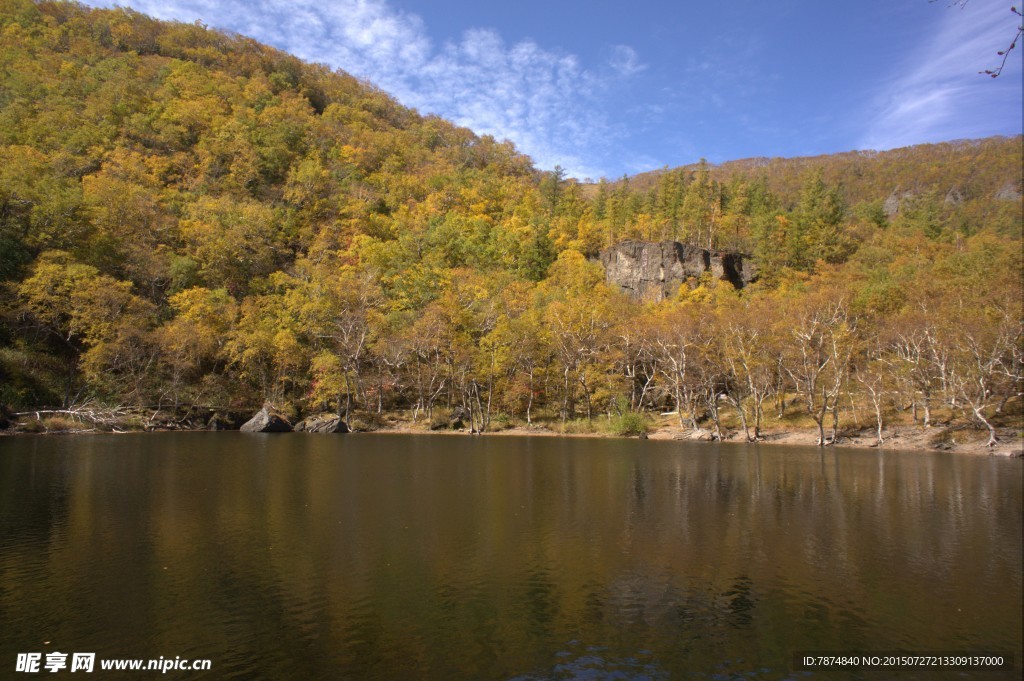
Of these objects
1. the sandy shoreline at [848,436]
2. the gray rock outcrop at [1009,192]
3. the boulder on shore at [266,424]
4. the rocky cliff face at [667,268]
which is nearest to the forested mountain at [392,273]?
the gray rock outcrop at [1009,192]

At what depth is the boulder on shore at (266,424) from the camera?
56.9m

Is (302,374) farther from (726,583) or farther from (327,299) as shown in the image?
(726,583)

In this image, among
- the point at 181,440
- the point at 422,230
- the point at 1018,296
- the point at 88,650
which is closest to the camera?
the point at 88,650

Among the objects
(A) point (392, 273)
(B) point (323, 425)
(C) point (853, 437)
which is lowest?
(C) point (853, 437)

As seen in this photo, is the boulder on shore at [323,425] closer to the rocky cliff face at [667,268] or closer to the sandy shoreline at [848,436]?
the sandy shoreline at [848,436]

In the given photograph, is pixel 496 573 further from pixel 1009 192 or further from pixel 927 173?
pixel 927 173

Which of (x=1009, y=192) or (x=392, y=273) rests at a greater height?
(x=1009, y=192)

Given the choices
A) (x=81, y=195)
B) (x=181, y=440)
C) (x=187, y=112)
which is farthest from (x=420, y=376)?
(x=187, y=112)

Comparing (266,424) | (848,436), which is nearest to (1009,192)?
(848,436)

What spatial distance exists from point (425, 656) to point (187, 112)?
110m

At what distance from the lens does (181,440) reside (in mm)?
43156

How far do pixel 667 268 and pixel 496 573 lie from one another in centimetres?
7663

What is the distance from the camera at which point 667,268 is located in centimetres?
8488

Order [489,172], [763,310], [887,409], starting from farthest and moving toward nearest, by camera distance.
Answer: [489,172] < [763,310] < [887,409]
